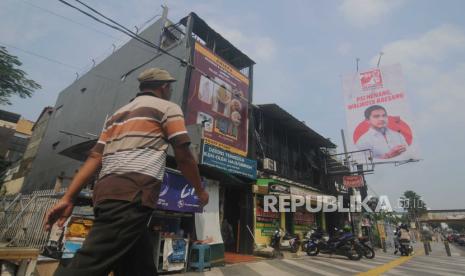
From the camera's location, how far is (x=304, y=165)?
55.7 feet

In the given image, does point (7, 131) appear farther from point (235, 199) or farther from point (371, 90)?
point (371, 90)

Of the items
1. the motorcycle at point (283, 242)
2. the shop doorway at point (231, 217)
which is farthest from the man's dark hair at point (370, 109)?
the shop doorway at point (231, 217)

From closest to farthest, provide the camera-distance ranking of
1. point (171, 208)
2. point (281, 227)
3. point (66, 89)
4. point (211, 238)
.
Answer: point (171, 208), point (211, 238), point (281, 227), point (66, 89)

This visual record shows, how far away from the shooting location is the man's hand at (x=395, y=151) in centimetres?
1296

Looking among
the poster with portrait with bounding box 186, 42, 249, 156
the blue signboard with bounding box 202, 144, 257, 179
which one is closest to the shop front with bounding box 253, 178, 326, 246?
the blue signboard with bounding box 202, 144, 257, 179

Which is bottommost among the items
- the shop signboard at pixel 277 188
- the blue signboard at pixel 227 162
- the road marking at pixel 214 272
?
the road marking at pixel 214 272

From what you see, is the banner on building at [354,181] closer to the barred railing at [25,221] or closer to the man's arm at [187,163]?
the barred railing at [25,221]

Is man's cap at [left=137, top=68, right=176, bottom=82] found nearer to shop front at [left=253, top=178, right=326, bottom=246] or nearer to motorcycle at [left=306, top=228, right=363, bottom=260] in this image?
shop front at [left=253, top=178, right=326, bottom=246]

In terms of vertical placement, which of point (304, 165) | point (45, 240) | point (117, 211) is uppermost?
point (304, 165)

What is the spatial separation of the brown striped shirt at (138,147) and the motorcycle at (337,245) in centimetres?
1061

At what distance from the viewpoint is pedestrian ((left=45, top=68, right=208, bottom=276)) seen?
142 cm

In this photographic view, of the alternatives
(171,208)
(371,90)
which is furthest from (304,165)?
(171,208)

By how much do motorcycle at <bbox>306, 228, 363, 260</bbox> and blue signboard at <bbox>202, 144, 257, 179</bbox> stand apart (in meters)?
3.64

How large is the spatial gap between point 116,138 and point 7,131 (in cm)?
3162
